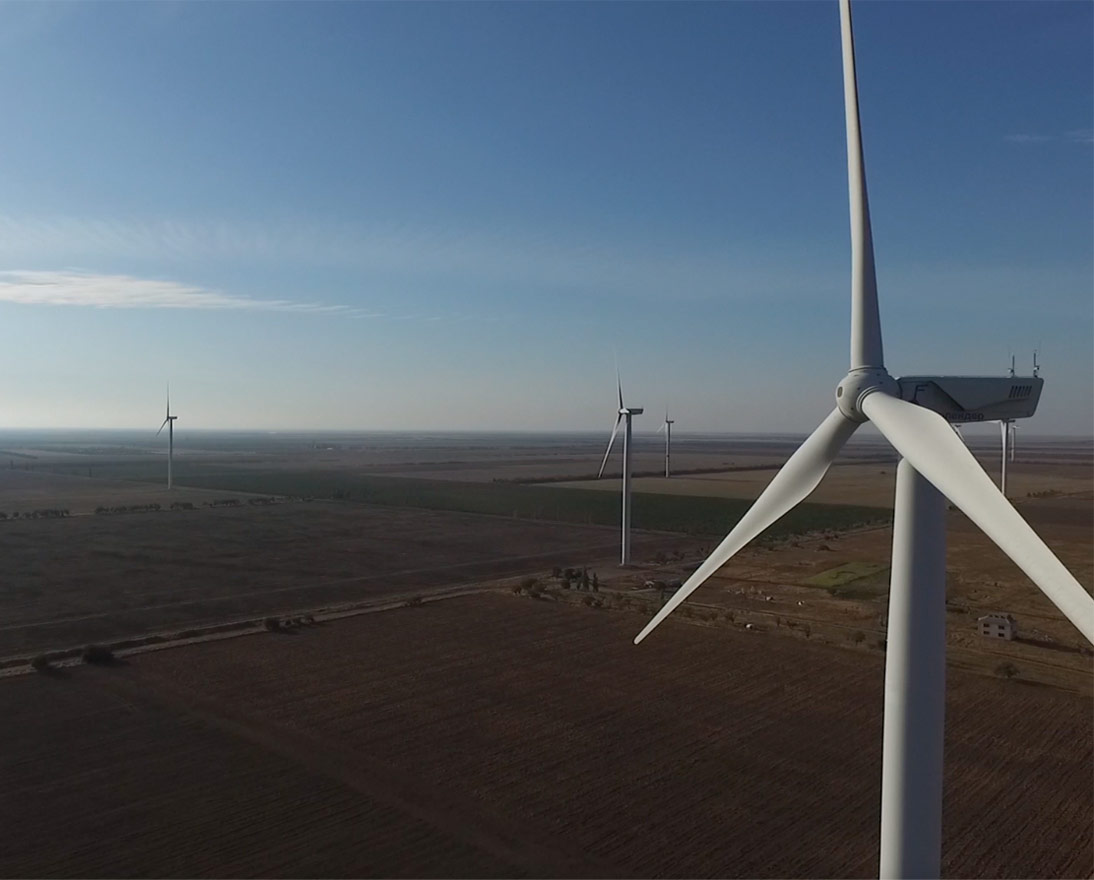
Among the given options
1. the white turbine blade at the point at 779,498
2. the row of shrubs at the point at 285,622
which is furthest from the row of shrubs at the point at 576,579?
the white turbine blade at the point at 779,498

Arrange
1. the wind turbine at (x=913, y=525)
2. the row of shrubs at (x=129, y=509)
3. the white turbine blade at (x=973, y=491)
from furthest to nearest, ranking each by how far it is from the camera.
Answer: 1. the row of shrubs at (x=129, y=509)
2. the wind turbine at (x=913, y=525)
3. the white turbine blade at (x=973, y=491)

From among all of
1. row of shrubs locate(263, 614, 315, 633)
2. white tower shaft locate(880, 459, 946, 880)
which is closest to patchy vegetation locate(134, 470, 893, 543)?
row of shrubs locate(263, 614, 315, 633)

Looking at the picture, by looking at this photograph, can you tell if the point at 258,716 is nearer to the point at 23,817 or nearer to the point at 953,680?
the point at 23,817

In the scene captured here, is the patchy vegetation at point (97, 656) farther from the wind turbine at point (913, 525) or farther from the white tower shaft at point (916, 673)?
the white tower shaft at point (916, 673)

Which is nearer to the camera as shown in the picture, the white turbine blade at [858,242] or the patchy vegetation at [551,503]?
the white turbine blade at [858,242]

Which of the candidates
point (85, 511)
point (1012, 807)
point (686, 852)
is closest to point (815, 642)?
point (1012, 807)

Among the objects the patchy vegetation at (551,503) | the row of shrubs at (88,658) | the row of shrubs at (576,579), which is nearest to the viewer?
the row of shrubs at (88,658)

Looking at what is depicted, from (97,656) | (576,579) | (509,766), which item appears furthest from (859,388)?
(576,579)
